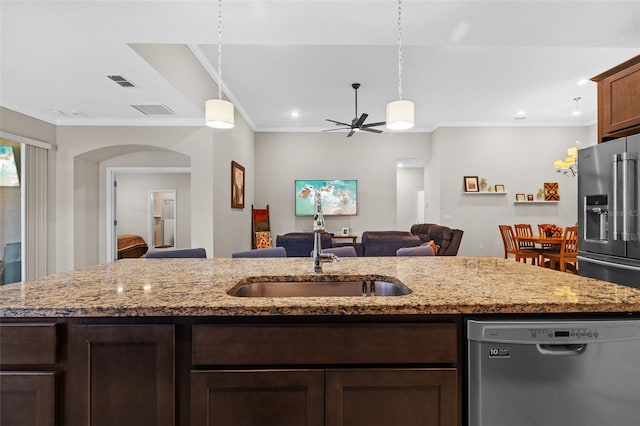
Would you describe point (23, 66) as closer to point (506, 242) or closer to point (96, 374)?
point (96, 374)

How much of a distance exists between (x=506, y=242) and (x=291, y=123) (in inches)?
190

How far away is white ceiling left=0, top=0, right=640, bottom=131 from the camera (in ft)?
7.55

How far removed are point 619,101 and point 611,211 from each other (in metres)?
0.93

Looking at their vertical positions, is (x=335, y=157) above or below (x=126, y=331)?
above

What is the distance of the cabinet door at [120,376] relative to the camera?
3.48 feet

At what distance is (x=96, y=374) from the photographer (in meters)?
1.06

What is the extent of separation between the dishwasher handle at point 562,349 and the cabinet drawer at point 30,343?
1.53 meters

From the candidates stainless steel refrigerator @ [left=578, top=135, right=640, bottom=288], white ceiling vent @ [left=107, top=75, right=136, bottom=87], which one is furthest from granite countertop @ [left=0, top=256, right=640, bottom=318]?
white ceiling vent @ [left=107, top=75, right=136, bottom=87]

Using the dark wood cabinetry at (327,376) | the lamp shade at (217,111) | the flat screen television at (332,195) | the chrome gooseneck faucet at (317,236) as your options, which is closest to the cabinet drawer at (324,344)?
the dark wood cabinetry at (327,376)

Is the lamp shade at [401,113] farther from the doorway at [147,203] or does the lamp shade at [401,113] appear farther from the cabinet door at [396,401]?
the doorway at [147,203]

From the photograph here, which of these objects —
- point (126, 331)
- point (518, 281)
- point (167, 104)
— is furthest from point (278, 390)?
point (167, 104)

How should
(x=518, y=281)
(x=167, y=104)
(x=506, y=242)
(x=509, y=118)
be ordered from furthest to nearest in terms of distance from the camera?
(x=509, y=118)
(x=506, y=242)
(x=167, y=104)
(x=518, y=281)

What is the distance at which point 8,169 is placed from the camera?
4496 millimetres

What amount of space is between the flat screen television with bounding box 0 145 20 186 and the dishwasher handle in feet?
19.5
